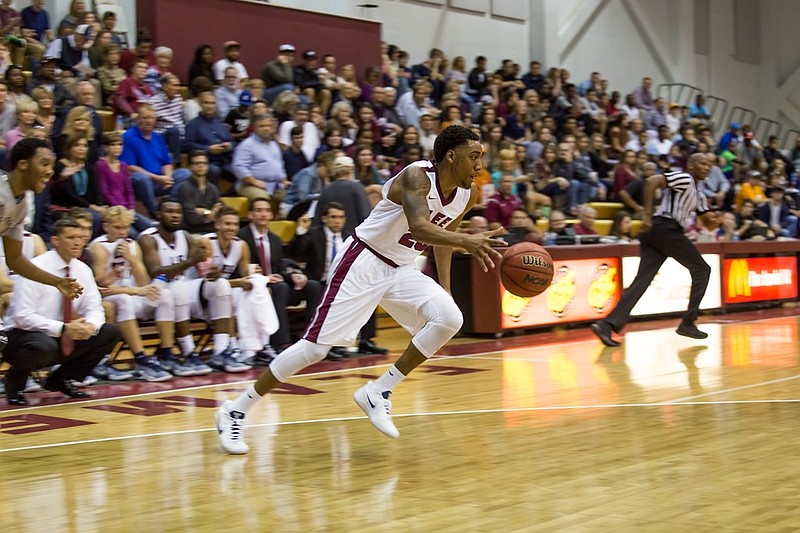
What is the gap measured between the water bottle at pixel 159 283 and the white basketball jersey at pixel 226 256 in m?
0.48

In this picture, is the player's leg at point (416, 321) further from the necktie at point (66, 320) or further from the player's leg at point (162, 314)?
the player's leg at point (162, 314)

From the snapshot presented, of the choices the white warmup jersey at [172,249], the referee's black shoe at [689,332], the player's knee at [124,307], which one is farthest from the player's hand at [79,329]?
the referee's black shoe at [689,332]

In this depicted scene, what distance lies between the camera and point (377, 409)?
584 centimetres

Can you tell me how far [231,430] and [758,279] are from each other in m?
12.2

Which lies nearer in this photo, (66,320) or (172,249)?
(66,320)

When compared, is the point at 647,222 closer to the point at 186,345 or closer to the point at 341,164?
the point at 341,164

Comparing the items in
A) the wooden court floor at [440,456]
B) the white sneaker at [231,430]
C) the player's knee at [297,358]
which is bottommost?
the wooden court floor at [440,456]

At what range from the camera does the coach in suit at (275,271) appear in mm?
10383

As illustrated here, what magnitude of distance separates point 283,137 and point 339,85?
211 cm

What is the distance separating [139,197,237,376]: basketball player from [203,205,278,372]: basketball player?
134 mm

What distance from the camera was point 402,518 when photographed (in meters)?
4.10

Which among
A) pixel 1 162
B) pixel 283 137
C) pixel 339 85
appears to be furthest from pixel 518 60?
pixel 1 162

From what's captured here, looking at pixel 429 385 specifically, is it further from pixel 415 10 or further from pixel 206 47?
pixel 415 10

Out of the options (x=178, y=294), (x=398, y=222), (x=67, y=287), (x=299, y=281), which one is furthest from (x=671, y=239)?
(x=67, y=287)
